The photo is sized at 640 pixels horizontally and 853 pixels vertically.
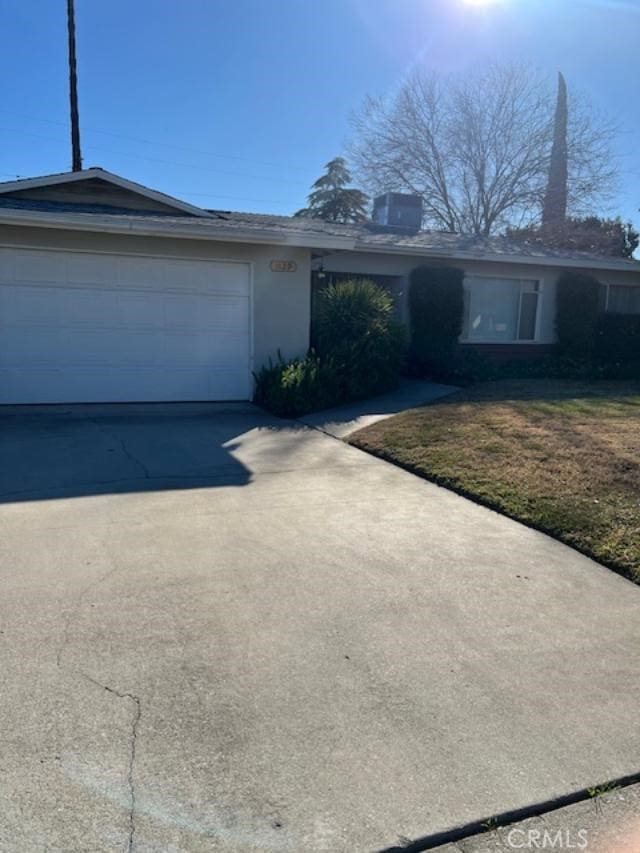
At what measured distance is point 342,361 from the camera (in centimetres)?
1098

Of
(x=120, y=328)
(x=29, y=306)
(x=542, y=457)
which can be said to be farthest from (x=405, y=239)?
(x=542, y=457)

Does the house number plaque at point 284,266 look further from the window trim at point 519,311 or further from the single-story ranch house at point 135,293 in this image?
the window trim at point 519,311

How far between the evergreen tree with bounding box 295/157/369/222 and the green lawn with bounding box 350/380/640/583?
121 ft

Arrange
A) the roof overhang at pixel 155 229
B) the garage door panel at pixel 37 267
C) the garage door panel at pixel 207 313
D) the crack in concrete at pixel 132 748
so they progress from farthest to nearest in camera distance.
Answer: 1. the garage door panel at pixel 207 313
2. the garage door panel at pixel 37 267
3. the roof overhang at pixel 155 229
4. the crack in concrete at pixel 132 748

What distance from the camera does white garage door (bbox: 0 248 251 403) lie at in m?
9.80

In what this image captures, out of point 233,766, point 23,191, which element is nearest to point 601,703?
point 233,766

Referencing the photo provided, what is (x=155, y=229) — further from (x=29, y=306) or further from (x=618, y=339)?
(x=618, y=339)

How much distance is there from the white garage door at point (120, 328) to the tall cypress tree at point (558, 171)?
21.3 meters

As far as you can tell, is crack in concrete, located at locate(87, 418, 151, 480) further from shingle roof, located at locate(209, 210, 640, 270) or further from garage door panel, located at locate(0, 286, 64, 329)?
shingle roof, located at locate(209, 210, 640, 270)

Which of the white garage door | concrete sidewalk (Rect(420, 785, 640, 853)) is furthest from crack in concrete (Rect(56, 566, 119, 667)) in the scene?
the white garage door

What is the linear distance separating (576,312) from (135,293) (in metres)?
11.0

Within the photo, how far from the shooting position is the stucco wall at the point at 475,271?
46.2ft

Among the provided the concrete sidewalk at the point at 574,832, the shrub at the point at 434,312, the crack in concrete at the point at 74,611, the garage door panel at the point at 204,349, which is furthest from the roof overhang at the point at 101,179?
the concrete sidewalk at the point at 574,832

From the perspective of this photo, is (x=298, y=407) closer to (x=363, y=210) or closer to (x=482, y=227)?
(x=482, y=227)
